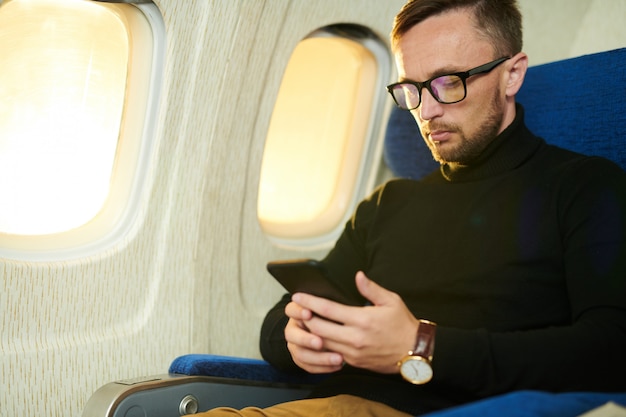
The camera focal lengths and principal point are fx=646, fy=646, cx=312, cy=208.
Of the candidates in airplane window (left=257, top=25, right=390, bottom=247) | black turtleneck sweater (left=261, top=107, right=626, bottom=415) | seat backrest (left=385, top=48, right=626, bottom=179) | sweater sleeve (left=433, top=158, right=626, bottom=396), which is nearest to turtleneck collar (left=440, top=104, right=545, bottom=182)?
black turtleneck sweater (left=261, top=107, right=626, bottom=415)

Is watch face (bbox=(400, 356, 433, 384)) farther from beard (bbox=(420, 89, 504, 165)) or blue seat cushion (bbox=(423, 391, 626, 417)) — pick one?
beard (bbox=(420, 89, 504, 165))

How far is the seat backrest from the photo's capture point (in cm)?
165

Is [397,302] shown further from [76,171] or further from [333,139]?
[333,139]

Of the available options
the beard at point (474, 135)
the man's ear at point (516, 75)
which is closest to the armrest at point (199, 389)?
the beard at point (474, 135)

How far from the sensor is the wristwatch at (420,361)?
Answer: 1.24m

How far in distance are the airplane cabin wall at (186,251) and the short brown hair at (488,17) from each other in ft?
1.86

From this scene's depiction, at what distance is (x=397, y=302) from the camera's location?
4.11ft

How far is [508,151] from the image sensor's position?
1.67m

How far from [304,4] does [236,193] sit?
686 mm

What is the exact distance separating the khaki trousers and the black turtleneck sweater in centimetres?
2

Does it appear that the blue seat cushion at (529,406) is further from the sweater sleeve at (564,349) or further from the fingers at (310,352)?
the fingers at (310,352)

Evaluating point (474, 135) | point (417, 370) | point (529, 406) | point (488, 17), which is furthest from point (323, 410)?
point (488, 17)

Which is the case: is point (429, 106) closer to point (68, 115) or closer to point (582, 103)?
point (582, 103)

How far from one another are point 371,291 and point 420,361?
0.16 meters
